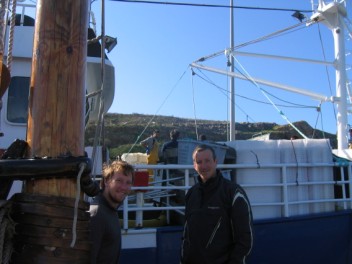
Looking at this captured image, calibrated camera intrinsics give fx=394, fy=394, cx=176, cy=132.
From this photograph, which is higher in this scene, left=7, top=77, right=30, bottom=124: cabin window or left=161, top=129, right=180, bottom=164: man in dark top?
left=7, top=77, right=30, bottom=124: cabin window

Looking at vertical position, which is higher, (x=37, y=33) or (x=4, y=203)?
(x=37, y=33)

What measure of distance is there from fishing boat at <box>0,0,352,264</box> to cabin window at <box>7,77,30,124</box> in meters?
0.01

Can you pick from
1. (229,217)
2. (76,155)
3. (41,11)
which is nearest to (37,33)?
(41,11)

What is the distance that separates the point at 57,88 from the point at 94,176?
5.99 ft

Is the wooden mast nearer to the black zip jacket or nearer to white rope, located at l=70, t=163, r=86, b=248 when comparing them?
Answer: white rope, located at l=70, t=163, r=86, b=248

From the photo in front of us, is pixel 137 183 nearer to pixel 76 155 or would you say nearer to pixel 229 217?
pixel 229 217

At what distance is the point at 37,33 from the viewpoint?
6.68 ft

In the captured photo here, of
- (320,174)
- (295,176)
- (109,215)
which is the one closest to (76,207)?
(109,215)

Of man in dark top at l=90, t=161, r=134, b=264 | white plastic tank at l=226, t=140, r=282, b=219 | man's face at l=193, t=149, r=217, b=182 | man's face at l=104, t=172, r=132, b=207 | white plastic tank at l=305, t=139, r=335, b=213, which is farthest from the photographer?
white plastic tank at l=305, t=139, r=335, b=213

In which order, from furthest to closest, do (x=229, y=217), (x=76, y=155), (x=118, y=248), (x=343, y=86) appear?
1. (x=343, y=86)
2. (x=229, y=217)
3. (x=118, y=248)
4. (x=76, y=155)

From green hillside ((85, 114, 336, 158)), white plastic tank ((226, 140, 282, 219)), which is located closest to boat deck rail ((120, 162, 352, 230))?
white plastic tank ((226, 140, 282, 219))

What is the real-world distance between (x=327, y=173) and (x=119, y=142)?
2452 cm

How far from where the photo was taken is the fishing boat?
182 centimetres

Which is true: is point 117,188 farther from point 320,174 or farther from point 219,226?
point 320,174
